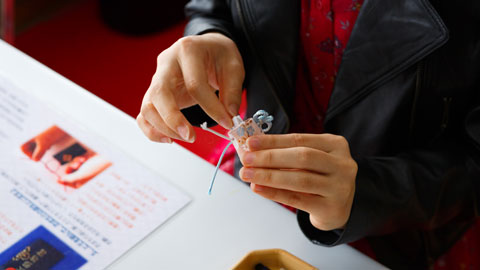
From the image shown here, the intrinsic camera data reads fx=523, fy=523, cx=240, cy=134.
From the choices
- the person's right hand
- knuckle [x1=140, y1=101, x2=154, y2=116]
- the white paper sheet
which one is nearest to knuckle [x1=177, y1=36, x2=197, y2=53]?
the person's right hand

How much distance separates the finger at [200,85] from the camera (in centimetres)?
80

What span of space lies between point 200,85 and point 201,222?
0.77ft

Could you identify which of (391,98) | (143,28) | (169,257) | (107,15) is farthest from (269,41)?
(107,15)

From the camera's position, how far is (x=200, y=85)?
2.69ft

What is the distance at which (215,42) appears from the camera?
953 mm

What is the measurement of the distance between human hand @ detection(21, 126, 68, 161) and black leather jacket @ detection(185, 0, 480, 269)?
0.27 meters

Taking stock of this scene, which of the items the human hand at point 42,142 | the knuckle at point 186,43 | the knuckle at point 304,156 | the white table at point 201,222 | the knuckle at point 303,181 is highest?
the knuckle at point 186,43

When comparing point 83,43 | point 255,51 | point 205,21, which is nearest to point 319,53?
point 255,51

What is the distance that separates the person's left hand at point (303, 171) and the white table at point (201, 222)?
10cm

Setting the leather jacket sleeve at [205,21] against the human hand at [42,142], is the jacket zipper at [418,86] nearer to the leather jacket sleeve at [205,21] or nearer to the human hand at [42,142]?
the leather jacket sleeve at [205,21]

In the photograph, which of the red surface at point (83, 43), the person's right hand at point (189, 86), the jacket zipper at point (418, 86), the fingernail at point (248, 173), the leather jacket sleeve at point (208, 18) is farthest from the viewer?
the red surface at point (83, 43)

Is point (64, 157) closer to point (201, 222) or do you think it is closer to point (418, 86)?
point (201, 222)

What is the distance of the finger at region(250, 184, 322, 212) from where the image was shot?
0.73 m

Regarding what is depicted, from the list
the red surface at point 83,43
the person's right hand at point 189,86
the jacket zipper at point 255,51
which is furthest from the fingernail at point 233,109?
the red surface at point 83,43
